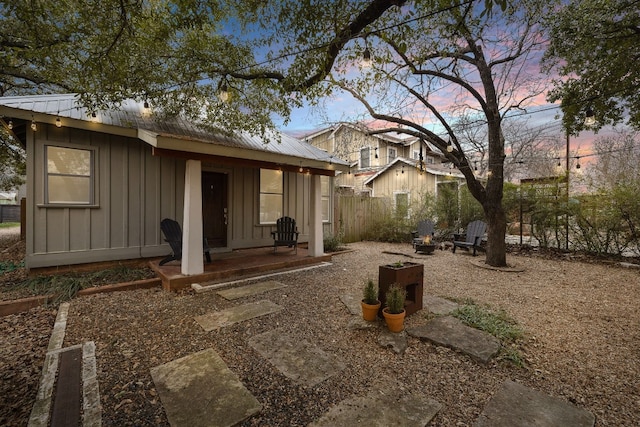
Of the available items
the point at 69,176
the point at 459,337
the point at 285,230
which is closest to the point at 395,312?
the point at 459,337

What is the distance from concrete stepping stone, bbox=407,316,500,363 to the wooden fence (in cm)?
637

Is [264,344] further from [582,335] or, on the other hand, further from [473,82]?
[473,82]

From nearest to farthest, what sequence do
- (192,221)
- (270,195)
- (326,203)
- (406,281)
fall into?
(406,281)
(192,221)
(270,195)
(326,203)

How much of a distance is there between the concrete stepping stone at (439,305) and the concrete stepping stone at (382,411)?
1.79 metres

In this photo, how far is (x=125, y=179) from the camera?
5480 mm

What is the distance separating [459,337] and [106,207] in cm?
620

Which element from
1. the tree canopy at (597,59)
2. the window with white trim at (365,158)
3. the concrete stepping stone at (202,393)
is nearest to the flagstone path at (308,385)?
the concrete stepping stone at (202,393)

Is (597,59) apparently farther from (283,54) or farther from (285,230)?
(285,230)

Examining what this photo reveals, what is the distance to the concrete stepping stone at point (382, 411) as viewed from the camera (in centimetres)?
176

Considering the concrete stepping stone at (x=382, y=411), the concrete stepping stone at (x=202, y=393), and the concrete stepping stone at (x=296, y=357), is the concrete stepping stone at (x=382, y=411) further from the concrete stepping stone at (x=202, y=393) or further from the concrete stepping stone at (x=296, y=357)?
A: the concrete stepping stone at (x=202, y=393)

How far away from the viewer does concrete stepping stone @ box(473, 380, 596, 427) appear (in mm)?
1760

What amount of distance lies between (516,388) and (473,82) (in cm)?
676

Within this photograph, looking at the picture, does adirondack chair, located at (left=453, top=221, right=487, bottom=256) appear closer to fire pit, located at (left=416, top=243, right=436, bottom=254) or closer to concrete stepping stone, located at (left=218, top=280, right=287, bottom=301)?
fire pit, located at (left=416, top=243, right=436, bottom=254)

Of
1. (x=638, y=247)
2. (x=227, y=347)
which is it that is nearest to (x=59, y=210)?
(x=227, y=347)
